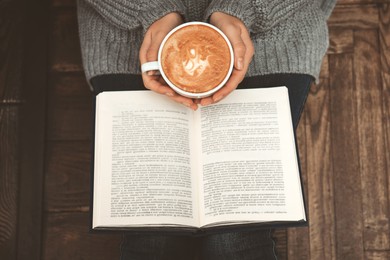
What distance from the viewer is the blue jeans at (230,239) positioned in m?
0.80

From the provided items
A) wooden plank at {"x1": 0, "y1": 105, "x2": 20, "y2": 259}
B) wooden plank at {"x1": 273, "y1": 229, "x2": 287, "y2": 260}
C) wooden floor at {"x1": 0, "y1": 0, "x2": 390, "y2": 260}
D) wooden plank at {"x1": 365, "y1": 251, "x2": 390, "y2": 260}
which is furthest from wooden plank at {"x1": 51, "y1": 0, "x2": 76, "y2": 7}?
wooden plank at {"x1": 365, "y1": 251, "x2": 390, "y2": 260}

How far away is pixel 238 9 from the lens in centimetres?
73

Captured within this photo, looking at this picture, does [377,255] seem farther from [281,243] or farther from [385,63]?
[385,63]

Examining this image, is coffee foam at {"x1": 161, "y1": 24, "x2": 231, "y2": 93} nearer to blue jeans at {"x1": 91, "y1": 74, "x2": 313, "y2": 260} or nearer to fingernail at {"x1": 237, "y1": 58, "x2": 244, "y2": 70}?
fingernail at {"x1": 237, "y1": 58, "x2": 244, "y2": 70}

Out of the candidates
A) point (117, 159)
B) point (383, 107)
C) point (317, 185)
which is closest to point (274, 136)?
point (117, 159)

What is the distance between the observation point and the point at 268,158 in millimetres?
701

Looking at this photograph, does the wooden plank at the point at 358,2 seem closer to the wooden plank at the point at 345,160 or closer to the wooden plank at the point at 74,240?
the wooden plank at the point at 345,160

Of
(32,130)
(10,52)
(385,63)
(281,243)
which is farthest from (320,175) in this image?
(10,52)

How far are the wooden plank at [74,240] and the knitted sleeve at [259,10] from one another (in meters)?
0.62

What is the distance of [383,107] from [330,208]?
0.29 meters

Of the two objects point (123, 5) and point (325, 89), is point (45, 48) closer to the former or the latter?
point (123, 5)

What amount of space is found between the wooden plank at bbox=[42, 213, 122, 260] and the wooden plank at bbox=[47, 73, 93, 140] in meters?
0.21

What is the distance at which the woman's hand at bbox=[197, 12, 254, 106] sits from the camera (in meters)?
0.70

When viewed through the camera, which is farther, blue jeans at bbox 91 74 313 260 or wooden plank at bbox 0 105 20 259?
wooden plank at bbox 0 105 20 259
